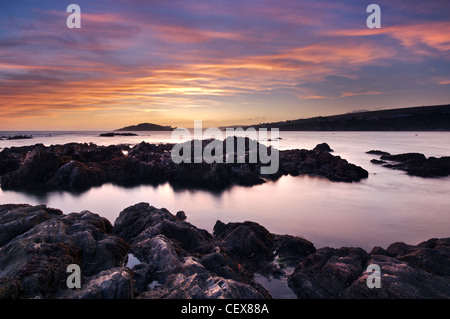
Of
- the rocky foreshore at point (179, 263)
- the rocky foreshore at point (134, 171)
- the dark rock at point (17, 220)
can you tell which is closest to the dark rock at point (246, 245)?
the rocky foreshore at point (179, 263)

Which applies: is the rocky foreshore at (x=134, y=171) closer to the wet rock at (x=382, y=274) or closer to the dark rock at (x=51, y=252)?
the dark rock at (x=51, y=252)

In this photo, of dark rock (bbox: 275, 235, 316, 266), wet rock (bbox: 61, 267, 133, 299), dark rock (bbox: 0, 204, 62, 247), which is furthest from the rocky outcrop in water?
dark rock (bbox: 0, 204, 62, 247)

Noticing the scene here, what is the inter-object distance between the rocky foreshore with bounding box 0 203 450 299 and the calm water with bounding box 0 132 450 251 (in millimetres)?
4296

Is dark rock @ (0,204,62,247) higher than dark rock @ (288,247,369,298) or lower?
higher

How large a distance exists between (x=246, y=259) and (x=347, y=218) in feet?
31.1

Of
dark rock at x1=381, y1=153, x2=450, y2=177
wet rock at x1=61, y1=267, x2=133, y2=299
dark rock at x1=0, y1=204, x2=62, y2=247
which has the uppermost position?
dark rock at x1=381, y1=153, x2=450, y2=177

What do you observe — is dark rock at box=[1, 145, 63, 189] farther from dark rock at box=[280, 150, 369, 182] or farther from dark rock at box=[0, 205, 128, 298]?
dark rock at box=[280, 150, 369, 182]

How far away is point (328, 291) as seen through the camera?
6.68 m

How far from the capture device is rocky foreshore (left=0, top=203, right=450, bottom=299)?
16.8ft

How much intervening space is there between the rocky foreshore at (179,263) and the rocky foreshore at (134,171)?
1454 cm

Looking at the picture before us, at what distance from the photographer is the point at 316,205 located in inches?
739

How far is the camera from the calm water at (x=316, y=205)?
1369cm
